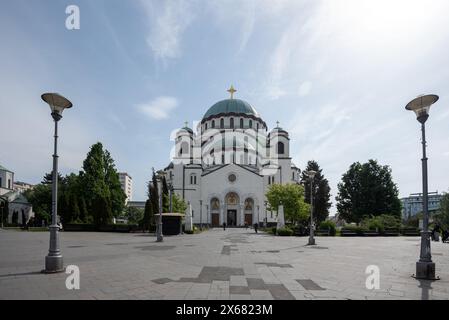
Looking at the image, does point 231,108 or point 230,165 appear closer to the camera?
point 230,165

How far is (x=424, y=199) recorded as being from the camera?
9750 millimetres

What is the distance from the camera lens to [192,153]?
230 ft

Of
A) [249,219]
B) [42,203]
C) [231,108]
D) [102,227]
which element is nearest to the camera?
[102,227]

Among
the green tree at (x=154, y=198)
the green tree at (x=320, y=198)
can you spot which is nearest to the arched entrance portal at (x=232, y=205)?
the green tree at (x=320, y=198)

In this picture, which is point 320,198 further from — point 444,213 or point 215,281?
point 215,281

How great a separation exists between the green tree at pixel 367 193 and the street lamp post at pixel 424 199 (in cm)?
4930

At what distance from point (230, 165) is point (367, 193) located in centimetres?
2594

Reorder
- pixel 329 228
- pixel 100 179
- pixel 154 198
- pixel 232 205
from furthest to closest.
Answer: pixel 232 205, pixel 100 179, pixel 154 198, pixel 329 228

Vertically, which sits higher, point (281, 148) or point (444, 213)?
point (281, 148)

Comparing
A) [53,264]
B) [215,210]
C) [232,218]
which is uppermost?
[53,264]

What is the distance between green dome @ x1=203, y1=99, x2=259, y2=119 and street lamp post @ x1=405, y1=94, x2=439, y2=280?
5982cm

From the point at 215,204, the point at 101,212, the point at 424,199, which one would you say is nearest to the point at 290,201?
the point at 215,204

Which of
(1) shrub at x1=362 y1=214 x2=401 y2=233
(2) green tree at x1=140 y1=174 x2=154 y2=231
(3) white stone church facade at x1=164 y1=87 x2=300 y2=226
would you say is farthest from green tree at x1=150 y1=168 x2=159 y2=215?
(1) shrub at x1=362 y1=214 x2=401 y2=233
